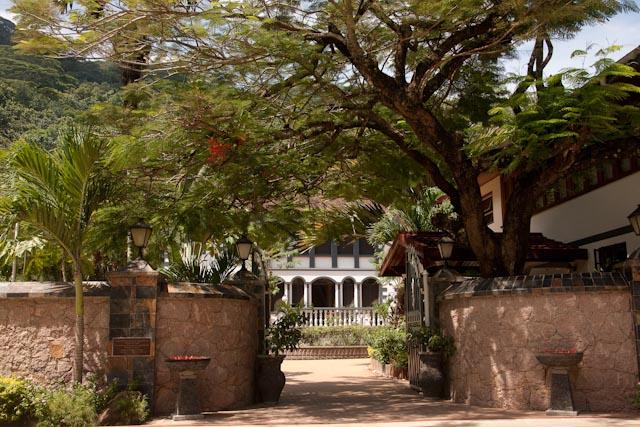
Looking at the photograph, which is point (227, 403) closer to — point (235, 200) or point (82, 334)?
point (82, 334)

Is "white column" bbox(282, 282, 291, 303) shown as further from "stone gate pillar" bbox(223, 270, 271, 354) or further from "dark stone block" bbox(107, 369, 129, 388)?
"dark stone block" bbox(107, 369, 129, 388)

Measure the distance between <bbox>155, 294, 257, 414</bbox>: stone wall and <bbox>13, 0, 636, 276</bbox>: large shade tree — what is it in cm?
320

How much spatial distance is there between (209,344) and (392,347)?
7920mm

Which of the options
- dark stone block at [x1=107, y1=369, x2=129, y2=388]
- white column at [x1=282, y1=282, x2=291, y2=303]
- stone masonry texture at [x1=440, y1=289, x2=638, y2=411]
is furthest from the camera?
white column at [x1=282, y1=282, x2=291, y2=303]

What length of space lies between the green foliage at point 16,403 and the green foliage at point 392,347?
402 inches

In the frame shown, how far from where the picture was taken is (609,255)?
1619cm

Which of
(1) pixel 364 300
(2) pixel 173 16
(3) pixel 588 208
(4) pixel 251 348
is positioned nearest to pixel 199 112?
(2) pixel 173 16

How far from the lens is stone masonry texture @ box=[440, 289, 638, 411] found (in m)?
11.0

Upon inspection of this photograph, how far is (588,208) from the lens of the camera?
1683 centimetres

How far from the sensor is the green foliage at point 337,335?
3016 centimetres

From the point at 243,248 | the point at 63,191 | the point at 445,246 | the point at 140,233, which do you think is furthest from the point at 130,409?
the point at 445,246

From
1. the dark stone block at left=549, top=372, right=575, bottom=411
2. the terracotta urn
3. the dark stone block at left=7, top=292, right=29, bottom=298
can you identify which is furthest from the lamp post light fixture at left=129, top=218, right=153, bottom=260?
the dark stone block at left=549, top=372, right=575, bottom=411

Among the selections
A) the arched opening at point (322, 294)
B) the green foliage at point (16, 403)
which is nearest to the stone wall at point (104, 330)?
the green foliage at point (16, 403)

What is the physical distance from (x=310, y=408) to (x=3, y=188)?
612 centimetres
